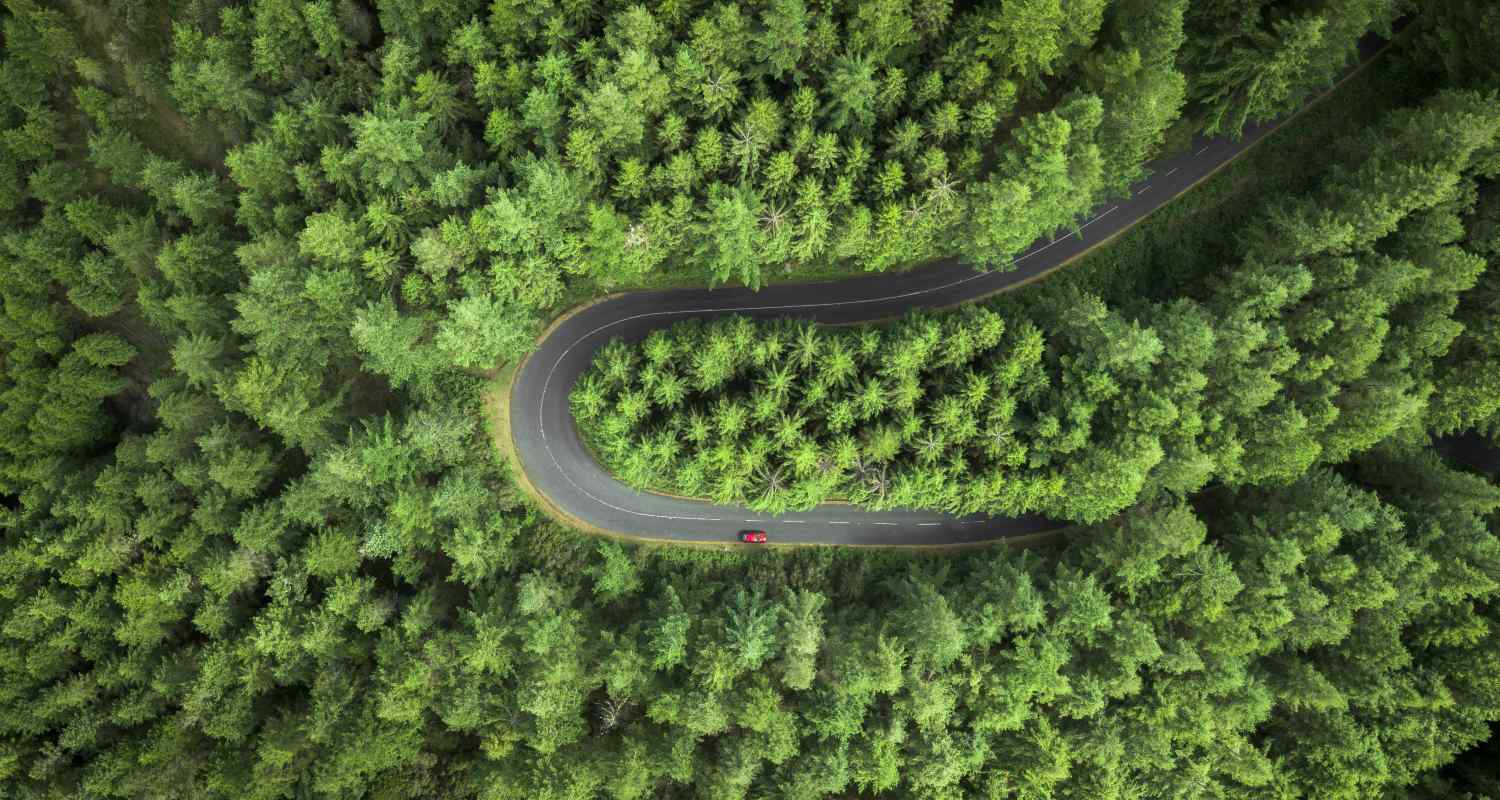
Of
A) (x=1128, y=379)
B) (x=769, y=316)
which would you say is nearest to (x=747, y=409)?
(x=769, y=316)

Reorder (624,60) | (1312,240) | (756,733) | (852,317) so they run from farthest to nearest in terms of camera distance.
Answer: (852,317), (756,733), (1312,240), (624,60)

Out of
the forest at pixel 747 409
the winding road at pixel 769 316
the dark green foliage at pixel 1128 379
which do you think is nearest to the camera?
the forest at pixel 747 409

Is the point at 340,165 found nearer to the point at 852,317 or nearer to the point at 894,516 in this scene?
the point at 852,317

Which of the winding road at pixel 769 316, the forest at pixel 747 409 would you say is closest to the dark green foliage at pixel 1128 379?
the forest at pixel 747 409

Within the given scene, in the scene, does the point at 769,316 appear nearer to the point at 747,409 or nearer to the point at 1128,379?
the point at 747,409

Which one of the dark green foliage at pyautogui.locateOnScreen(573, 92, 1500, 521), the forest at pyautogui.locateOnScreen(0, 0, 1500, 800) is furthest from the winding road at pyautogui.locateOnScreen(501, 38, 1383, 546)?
the dark green foliage at pyautogui.locateOnScreen(573, 92, 1500, 521)

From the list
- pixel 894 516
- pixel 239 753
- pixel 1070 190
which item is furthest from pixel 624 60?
pixel 239 753

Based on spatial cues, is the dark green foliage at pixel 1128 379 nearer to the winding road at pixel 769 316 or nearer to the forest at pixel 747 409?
the forest at pixel 747 409
